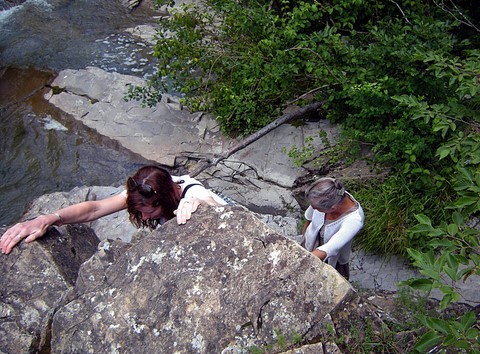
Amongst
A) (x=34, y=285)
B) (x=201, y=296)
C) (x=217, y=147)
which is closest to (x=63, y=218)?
(x=34, y=285)

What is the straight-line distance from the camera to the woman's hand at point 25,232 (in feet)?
10.1

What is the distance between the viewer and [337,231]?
326 cm

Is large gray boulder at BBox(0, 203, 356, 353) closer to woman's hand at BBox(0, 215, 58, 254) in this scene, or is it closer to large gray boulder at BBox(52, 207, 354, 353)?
large gray boulder at BBox(52, 207, 354, 353)

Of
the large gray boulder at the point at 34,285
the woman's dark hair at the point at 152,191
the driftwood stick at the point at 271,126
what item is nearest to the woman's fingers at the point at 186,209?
the woman's dark hair at the point at 152,191

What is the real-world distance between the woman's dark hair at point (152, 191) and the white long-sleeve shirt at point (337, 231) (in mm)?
975

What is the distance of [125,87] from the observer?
7.74m

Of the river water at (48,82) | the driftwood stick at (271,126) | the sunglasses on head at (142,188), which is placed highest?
the sunglasses on head at (142,188)

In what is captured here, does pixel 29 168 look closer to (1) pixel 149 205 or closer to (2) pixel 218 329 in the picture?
(1) pixel 149 205

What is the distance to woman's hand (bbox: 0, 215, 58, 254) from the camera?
3066 millimetres

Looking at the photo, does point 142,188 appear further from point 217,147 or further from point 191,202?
point 217,147

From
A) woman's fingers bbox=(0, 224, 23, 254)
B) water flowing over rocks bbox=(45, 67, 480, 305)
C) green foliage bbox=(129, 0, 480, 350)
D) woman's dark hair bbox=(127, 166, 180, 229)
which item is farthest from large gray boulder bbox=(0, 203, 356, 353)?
water flowing over rocks bbox=(45, 67, 480, 305)

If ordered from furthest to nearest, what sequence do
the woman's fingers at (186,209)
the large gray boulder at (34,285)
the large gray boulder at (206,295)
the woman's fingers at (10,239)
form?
the woman's fingers at (10,239), the large gray boulder at (34,285), the woman's fingers at (186,209), the large gray boulder at (206,295)

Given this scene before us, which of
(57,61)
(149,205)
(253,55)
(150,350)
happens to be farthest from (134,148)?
(150,350)

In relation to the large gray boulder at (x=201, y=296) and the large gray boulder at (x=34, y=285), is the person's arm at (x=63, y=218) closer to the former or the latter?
the large gray boulder at (x=34, y=285)
